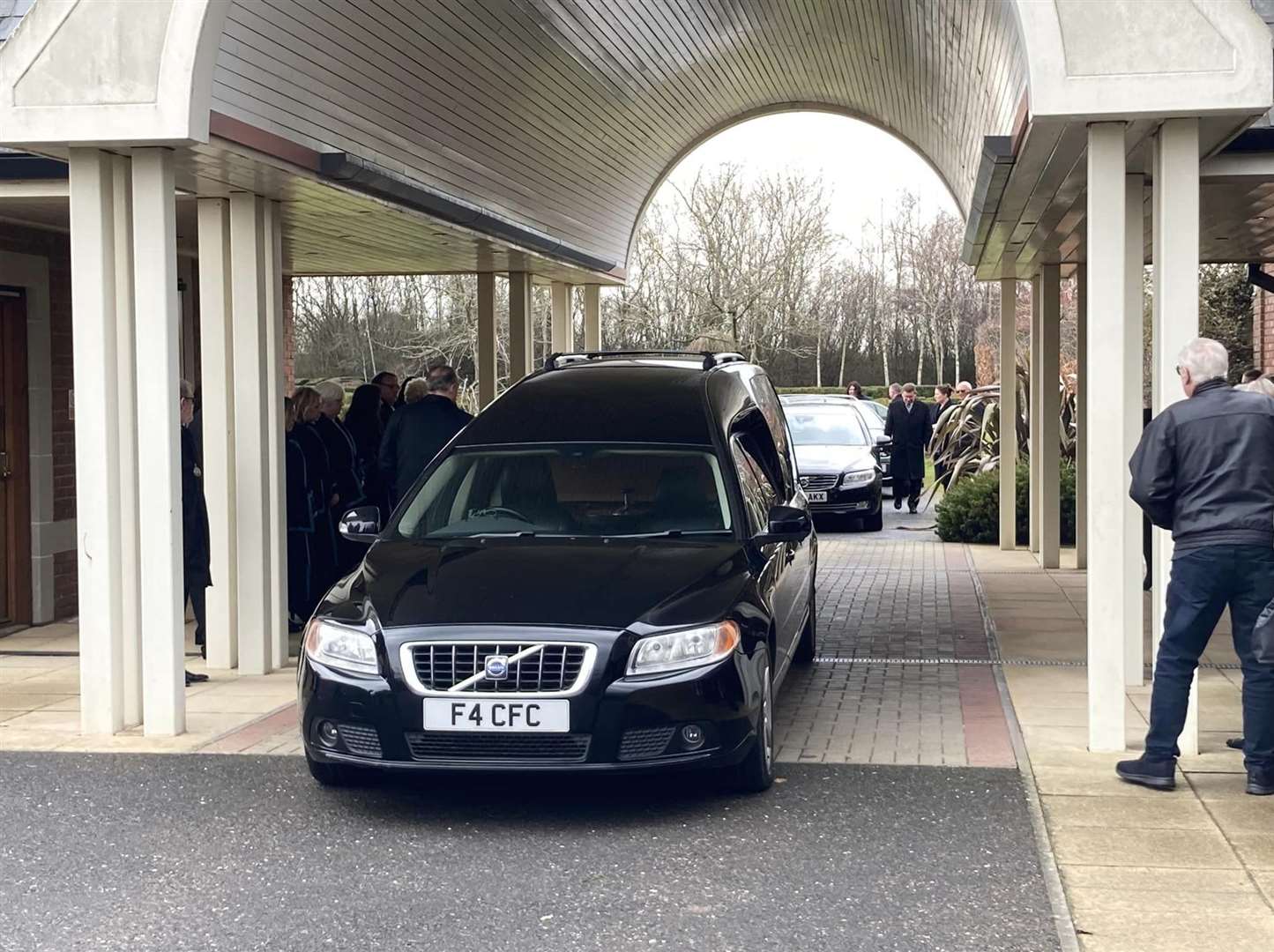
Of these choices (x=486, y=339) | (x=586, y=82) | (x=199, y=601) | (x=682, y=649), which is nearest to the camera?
(x=682, y=649)

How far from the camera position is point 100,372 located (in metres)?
7.77

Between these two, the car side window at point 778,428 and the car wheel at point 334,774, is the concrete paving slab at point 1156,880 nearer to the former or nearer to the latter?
the car wheel at point 334,774

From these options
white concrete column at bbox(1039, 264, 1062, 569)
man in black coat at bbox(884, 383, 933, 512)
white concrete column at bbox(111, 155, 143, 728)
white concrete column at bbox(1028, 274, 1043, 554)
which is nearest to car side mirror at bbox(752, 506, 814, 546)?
white concrete column at bbox(111, 155, 143, 728)

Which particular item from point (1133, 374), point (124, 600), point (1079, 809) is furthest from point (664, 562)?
point (1133, 374)

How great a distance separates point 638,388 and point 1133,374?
301 centimetres

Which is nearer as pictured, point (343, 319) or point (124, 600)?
point (124, 600)

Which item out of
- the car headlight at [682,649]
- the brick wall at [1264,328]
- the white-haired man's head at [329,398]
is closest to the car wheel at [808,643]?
the car headlight at [682,649]

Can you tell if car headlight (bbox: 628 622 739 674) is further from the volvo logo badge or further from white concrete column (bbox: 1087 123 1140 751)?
→ white concrete column (bbox: 1087 123 1140 751)

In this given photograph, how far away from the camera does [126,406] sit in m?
7.89

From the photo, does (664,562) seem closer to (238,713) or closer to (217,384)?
(238,713)

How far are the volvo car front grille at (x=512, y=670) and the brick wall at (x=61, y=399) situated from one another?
714 cm

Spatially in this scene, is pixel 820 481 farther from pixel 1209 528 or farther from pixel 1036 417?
pixel 1209 528

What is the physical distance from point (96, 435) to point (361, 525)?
1.45 metres

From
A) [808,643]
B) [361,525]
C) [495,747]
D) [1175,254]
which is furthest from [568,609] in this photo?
[808,643]
